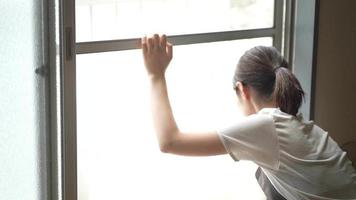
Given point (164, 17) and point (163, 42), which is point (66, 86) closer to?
point (163, 42)

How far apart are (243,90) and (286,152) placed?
23cm

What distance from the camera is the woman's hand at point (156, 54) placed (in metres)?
1.73

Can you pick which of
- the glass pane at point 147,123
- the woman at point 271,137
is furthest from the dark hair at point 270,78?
the glass pane at point 147,123

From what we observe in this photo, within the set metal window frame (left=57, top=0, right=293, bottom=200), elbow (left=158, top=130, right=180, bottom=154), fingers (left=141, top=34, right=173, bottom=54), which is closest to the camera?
metal window frame (left=57, top=0, right=293, bottom=200)

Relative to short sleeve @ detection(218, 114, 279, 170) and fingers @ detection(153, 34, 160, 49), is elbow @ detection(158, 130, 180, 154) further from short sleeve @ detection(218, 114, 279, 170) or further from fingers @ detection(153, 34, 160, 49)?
fingers @ detection(153, 34, 160, 49)

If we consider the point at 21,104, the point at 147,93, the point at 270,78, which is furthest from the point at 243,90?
the point at 21,104

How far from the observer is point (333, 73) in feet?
7.62

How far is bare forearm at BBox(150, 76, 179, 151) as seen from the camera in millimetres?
1643

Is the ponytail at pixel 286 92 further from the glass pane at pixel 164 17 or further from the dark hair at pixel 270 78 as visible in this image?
the glass pane at pixel 164 17

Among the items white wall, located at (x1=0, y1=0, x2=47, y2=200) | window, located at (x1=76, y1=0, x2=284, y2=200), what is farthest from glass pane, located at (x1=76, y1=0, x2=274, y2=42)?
white wall, located at (x1=0, y1=0, x2=47, y2=200)

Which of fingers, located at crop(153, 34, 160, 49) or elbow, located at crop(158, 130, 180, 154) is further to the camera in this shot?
fingers, located at crop(153, 34, 160, 49)

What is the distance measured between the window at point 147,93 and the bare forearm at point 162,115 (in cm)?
16

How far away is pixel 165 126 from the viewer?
5.41 ft

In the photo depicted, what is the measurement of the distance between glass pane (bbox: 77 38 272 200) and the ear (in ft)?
0.36
